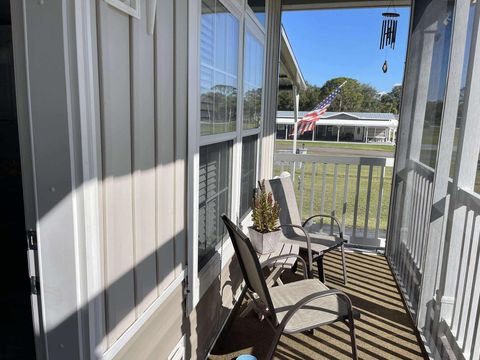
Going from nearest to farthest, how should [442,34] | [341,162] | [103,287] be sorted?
1. [103,287]
2. [442,34]
3. [341,162]

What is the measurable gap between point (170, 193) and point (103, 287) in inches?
21.6

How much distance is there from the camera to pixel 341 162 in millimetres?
4340

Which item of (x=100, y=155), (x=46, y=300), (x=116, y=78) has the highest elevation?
(x=116, y=78)

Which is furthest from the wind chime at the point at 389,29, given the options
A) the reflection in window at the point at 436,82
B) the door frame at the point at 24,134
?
the door frame at the point at 24,134

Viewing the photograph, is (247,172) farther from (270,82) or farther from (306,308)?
(306,308)

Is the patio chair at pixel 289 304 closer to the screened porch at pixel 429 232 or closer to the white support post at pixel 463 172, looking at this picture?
the screened porch at pixel 429 232

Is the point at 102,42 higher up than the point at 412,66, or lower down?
lower down

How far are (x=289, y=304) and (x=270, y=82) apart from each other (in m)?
2.52

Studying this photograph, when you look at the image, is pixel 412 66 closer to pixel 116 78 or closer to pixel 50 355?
pixel 116 78

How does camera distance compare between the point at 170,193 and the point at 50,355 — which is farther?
the point at 170,193

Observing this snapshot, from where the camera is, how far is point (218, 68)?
2133 mm

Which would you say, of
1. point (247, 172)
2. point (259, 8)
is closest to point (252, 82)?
point (259, 8)

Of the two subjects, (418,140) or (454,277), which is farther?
(418,140)

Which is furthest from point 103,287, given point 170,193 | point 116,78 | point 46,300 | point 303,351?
point 303,351
